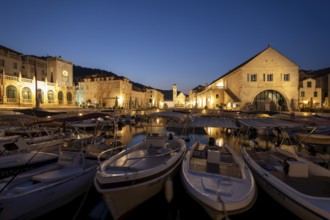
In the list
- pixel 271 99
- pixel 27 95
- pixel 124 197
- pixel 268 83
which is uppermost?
pixel 268 83

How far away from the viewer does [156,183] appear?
22.1ft

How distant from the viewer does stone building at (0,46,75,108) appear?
36.0 m

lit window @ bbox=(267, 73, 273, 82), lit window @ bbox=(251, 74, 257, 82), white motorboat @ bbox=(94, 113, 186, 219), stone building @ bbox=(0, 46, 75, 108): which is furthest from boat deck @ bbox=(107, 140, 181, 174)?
lit window @ bbox=(267, 73, 273, 82)

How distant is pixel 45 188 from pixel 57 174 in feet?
3.66

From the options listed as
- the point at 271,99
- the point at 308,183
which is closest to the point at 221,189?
the point at 308,183

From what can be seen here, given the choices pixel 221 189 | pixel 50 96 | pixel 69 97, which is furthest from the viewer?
pixel 69 97

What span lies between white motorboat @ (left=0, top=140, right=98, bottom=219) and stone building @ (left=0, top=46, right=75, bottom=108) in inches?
1086

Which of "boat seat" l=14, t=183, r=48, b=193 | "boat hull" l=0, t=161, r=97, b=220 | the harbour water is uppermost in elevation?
"boat seat" l=14, t=183, r=48, b=193

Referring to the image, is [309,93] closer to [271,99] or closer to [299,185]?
[271,99]

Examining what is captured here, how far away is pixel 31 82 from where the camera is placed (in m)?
40.3

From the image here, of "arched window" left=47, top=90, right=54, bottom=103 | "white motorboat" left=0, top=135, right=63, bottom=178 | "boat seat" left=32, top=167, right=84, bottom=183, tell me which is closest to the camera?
"boat seat" left=32, top=167, right=84, bottom=183

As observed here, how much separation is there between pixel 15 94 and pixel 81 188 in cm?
4078

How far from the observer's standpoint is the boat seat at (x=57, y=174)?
671 centimetres

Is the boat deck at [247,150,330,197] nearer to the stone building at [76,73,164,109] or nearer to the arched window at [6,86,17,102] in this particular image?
the arched window at [6,86,17,102]
